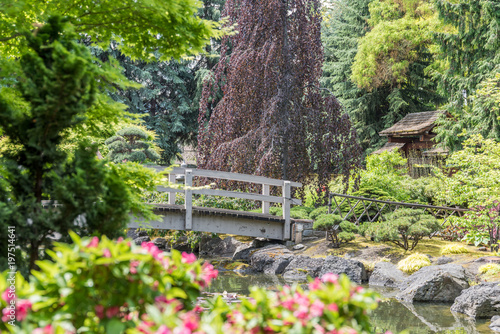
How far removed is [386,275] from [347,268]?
67cm

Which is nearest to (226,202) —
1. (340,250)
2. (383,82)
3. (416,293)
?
(340,250)

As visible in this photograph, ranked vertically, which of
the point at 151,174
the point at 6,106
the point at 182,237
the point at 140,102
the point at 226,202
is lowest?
the point at 182,237

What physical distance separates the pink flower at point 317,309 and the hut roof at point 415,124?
52.0 feet

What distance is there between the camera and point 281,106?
10938 millimetres

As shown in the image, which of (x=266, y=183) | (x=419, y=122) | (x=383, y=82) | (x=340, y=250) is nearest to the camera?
(x=340, y=250)

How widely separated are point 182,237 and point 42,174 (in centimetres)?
943

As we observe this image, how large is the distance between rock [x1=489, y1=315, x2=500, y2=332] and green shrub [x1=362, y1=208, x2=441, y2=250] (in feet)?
9.34

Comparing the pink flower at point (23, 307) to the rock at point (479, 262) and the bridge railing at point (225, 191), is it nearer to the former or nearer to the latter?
the bridge railing at point (225, 191)

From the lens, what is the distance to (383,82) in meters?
19.1

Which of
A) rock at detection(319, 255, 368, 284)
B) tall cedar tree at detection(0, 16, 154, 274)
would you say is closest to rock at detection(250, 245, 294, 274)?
rock at detection(319, 255, 368, 284)

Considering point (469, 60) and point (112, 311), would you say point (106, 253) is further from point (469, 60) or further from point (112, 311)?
point (469, 60)

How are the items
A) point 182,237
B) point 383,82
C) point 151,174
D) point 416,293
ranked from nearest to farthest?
1. point 151,174
2. point 416,293
3. point 182,237
4. point 383,82

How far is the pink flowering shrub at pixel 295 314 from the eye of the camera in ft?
5.19

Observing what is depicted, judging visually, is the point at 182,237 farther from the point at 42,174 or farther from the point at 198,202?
the point at 42,174
